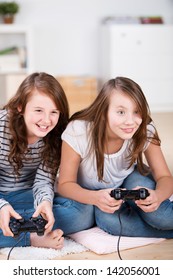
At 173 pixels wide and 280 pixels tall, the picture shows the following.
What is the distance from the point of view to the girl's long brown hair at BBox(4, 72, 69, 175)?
0.95m

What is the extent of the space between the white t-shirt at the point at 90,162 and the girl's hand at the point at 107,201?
78 millimetres

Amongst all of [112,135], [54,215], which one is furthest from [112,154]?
[54,215]

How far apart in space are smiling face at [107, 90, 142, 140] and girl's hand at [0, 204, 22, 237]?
21 centimetres

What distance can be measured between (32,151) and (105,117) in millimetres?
142

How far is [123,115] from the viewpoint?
3.06 ft

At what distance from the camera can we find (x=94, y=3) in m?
2.77

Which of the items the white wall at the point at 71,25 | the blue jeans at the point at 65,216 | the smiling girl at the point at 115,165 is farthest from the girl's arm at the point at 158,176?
the white wall at the point at 71,25

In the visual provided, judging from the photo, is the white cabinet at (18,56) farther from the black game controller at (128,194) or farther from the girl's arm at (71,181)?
the black game controller at (128,194)

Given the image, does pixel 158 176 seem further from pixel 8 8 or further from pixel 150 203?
pixel 8 8

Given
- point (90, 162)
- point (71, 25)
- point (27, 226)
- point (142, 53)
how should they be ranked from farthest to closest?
point (71, 25) → point (142, 53) → point (90, 162) → point (27, 226)

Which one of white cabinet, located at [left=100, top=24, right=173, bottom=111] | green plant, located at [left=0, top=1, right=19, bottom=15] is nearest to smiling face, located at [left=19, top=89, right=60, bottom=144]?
white cabinet, located at [left=100, top=24, right=173, bottom=111]

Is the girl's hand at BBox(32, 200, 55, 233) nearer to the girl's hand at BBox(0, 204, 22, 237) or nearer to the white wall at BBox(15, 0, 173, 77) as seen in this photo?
the girl's hand at BBox(0, 204, 22, 237)

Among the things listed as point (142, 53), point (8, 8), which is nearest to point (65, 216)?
point (142, 53)
